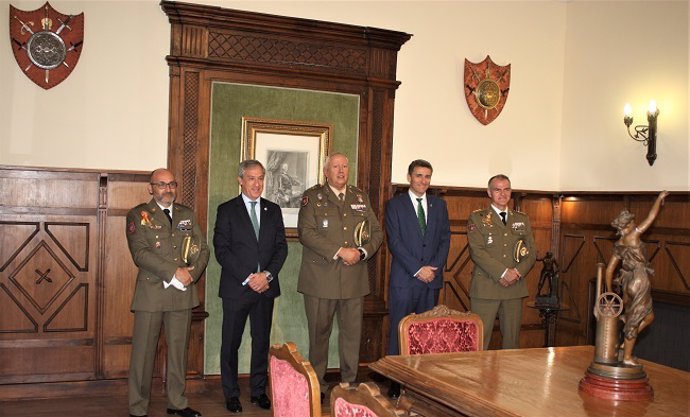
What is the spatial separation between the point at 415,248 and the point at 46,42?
9.75 ft

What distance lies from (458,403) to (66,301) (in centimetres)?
356

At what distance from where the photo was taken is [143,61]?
5.28 meters

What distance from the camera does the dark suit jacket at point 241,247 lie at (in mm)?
4879

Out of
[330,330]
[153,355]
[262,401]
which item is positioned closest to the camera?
[153,355]

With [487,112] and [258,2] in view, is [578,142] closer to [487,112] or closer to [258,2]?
[487,112]

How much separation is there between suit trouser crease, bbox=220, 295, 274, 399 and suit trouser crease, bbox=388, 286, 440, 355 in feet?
2.98

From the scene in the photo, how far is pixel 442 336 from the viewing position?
343 centimetres

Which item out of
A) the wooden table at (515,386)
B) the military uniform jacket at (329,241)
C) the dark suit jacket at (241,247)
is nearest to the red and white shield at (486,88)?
the military uniform jacket at (329,241)

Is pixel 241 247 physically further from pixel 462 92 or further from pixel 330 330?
pixel 462 92

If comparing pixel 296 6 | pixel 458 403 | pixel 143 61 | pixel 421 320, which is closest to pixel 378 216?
pixel 296 6

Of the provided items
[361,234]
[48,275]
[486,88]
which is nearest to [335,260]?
[361,234]

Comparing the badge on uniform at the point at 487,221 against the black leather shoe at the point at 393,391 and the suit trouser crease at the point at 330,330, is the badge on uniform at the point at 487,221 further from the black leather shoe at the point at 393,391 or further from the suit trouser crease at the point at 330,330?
the black leather shoe at the point at 393,391

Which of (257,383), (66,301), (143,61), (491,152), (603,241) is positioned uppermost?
(143,61)

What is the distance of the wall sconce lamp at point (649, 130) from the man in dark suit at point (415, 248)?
1751 mm
